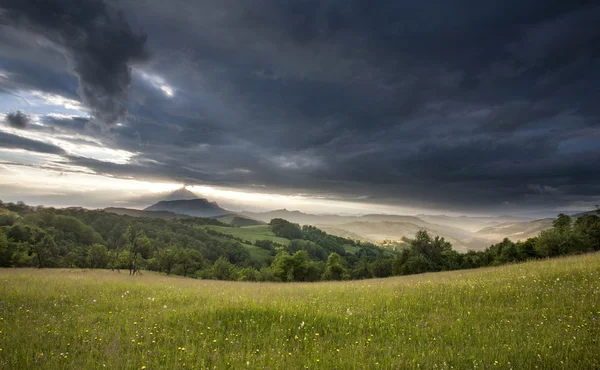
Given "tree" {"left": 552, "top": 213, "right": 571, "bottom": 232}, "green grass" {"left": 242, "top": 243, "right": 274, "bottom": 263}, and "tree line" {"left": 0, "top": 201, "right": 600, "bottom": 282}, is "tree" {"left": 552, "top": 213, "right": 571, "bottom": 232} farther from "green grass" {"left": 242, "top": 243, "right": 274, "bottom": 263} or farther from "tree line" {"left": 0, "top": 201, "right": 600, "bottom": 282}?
"green grass" {"left": 242, "top": 243, "right": 274, "bottom": 263}

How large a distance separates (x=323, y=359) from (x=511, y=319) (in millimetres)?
5452

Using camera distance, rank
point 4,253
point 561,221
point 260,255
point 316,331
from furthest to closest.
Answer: point 260,255 < point 561,221 < point 4,253 < point 316,331

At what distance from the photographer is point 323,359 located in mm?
5688

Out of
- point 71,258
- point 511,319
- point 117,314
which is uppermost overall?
point 511,319

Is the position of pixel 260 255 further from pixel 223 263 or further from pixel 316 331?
pixel 316 331

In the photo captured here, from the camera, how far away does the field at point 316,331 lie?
5.45 meters

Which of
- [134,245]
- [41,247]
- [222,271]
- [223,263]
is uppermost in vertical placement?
[134,245]

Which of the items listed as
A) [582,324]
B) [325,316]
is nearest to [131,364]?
[325,316]

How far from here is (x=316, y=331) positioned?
24.2 ft

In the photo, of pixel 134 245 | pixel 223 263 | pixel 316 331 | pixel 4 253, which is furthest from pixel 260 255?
pixel 316 331

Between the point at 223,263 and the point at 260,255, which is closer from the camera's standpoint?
the point at 223,263

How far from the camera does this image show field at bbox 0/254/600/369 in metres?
5.45

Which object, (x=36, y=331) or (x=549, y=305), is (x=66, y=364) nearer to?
(x=36, y=331)

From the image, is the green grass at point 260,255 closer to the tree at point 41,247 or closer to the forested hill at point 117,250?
the forested hill at point 117,250
